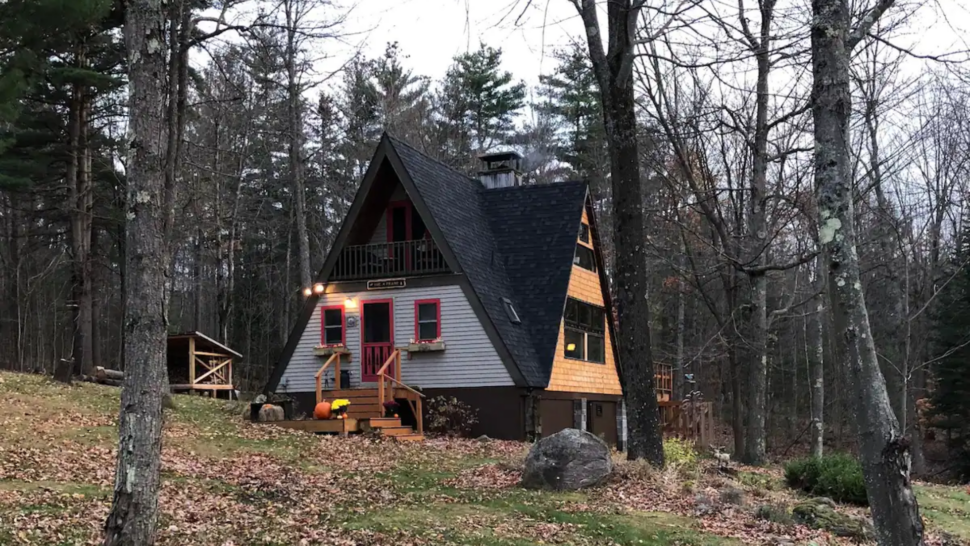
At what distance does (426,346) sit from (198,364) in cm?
1282

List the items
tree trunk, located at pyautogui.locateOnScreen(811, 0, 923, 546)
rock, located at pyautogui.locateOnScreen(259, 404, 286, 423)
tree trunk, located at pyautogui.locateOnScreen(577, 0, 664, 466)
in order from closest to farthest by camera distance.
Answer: tree trunk, located at pyautogui.locateOnScreen(811, 0, 923, 546) → tree trunk, located at pyautogui.locateOnScreen(577, 0, 664, 466) → rock, located at pyautogui.locateOnScreen(259, 404, 286, 423)

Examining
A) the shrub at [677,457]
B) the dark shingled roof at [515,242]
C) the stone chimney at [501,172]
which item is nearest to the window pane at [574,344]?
Answer: the dark shingled roof at [515,242]

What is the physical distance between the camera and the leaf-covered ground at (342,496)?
759 centimetres

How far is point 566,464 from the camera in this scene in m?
10.8

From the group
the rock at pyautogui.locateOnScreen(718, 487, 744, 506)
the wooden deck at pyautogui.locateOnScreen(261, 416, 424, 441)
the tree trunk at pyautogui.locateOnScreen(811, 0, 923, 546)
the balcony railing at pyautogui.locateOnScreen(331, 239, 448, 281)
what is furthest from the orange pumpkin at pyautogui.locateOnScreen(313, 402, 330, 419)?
the tree trunk at pyautogui.locateOnScreen(811, 0, 923, 546)

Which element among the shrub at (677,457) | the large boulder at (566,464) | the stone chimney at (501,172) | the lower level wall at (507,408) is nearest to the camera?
the large boulder at (566,464)

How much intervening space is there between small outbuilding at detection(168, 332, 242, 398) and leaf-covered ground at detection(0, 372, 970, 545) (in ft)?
35.9

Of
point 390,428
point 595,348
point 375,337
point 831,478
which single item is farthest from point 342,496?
point 595,348

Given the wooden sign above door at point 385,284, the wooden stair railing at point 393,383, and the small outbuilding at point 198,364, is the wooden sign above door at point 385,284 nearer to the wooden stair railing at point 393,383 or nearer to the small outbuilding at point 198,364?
the wooden stair railing at point 393,383

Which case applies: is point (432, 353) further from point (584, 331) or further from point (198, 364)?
point (198, 364)

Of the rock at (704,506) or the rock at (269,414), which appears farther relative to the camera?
the rock at (269,414)

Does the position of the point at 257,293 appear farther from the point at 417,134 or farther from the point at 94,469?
the point at 94,469

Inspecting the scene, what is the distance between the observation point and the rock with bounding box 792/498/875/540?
9242 mm

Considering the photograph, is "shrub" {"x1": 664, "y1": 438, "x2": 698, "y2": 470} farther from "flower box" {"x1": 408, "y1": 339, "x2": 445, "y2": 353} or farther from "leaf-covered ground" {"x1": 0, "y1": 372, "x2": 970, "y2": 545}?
"flower box" {"x1": 408, "y1": 339, "x2": 445, "y2": 353}
